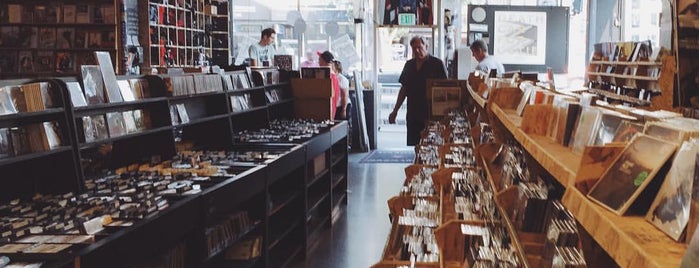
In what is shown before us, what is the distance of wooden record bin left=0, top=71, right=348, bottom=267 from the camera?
3.26 metres

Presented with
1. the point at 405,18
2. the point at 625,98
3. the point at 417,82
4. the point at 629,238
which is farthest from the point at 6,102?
the point at 405,18

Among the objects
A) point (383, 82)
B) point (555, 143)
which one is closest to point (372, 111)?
point (383, 82)

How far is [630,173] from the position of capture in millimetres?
1440

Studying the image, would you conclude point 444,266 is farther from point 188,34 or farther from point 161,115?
point 188,34

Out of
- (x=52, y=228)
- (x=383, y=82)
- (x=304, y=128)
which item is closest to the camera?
(x=52, y=228)

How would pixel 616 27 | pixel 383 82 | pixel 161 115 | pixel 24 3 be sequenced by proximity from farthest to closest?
pixel 383 82 → pixel 616 27 → pixel 24 3 → pixel 161 115

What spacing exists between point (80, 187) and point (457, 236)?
1837 mm

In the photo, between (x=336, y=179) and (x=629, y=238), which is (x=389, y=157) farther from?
(x=629, y=238)

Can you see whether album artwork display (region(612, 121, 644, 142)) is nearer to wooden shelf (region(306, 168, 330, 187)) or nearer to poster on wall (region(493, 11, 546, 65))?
wooden shelf (region(306, 168, 330, 187))

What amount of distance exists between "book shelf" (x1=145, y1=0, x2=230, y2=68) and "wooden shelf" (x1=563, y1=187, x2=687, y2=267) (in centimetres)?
999

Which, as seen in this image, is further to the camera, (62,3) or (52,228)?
(62,3)

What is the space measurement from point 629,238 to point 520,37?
8706 mm

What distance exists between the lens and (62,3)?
32.8 ft

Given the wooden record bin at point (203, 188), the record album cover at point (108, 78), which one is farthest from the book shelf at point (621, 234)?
the record album cover at point (108, 78)
